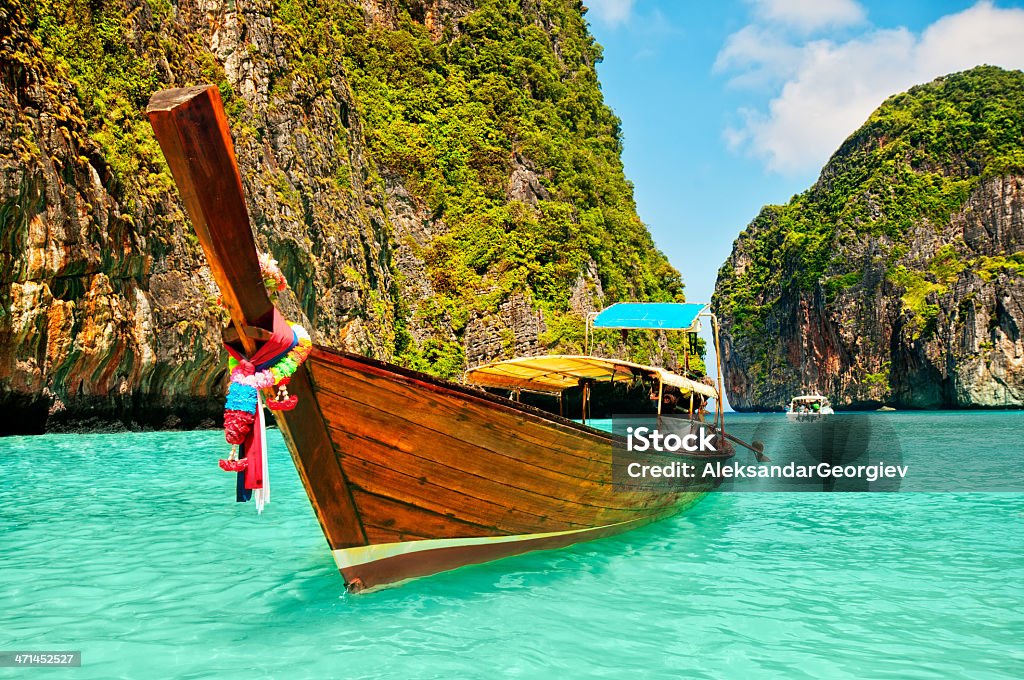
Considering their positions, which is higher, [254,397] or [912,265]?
[912,265]

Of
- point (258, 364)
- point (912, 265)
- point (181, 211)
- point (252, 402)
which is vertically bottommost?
point (252, 402)

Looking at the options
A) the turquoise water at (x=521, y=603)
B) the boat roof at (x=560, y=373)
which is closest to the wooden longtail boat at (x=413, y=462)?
the turquoise water at (x=521, y=603)

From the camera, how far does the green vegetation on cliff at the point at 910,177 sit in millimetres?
61531

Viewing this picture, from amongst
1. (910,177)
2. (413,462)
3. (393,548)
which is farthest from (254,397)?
(910,177)

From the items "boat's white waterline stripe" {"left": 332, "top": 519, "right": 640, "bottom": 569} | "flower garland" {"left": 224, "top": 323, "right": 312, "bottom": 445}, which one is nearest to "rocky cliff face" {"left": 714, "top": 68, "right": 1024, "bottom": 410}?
"boat's white waterline stripe" {"left": 332, "top": 519, "right": 640, "bottom": 569}

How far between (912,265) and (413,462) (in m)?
69.3

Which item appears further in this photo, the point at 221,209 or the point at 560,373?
Answer: the point at 560,373

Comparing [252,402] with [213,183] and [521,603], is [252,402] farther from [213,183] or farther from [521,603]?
[521,603]

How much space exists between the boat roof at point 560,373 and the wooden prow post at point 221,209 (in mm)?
3915

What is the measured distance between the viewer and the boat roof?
8242 mm

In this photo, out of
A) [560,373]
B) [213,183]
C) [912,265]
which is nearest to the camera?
[213,183]

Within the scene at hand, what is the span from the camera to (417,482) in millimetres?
5312

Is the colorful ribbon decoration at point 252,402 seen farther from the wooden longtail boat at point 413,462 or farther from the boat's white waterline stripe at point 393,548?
the boat's white waterline stripe at point 393,548

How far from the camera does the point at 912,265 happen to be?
62.1m
